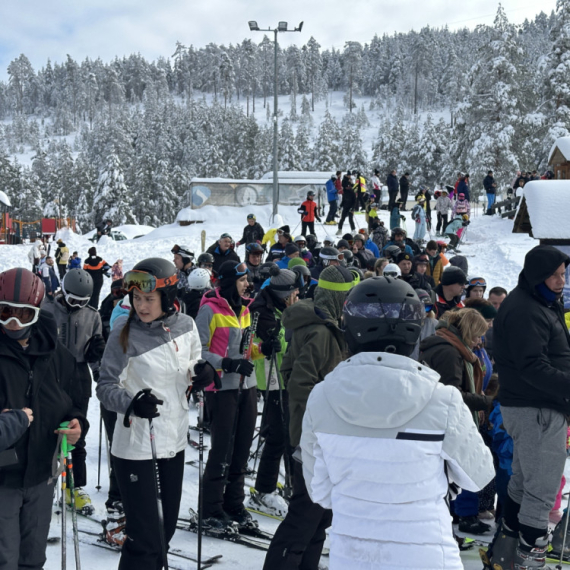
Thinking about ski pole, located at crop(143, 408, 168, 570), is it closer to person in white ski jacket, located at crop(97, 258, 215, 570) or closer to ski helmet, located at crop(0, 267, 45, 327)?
person in white ski jacket, located at crop(97, 258, 215, 570)

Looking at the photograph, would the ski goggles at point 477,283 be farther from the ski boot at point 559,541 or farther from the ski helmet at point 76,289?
the ski helmet at point 76,289

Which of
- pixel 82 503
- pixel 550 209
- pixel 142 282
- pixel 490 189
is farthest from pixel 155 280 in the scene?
pixel 490 189

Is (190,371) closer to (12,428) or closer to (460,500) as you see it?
(12,428)

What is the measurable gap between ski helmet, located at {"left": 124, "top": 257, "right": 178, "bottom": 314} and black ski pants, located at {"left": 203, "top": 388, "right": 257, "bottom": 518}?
148 centimetres

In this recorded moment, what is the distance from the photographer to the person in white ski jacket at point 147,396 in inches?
135

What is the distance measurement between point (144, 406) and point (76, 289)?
2174 millimetres

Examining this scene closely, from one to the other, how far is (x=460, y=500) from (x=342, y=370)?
345 centimetres

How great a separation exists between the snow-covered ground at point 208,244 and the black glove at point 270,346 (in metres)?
1.39

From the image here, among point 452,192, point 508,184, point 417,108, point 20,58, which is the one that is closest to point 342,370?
point 452,192

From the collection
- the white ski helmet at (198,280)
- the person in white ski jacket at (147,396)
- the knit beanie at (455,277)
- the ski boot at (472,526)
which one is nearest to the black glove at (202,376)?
the person in white ski jacket at (147,396)

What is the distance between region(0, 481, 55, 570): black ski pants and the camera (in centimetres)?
293

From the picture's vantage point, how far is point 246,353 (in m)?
5.36

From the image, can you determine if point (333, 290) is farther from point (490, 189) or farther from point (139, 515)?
point (490, 189)

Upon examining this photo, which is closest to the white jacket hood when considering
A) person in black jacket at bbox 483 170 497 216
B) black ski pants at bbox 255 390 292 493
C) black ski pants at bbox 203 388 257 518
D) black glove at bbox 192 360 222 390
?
black glove at bbox 192 360 222 390
